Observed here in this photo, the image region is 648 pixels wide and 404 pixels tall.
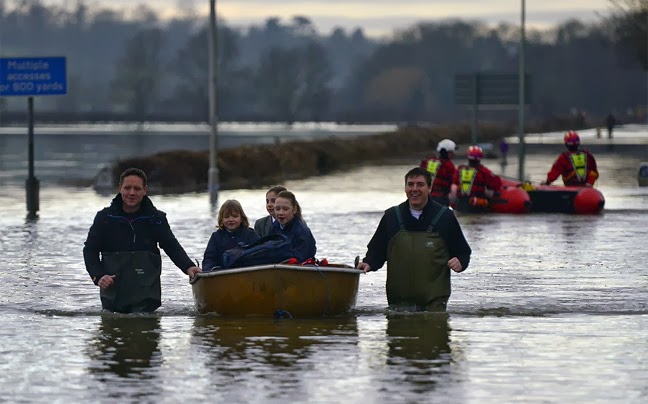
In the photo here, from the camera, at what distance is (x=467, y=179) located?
32.9 meters

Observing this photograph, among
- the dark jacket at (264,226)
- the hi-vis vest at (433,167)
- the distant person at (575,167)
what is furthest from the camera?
the distant person at (575,167)

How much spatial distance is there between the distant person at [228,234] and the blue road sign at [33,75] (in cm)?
2099

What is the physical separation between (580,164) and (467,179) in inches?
92.6

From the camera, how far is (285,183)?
49344mm

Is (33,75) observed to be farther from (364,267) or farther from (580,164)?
(364,267)

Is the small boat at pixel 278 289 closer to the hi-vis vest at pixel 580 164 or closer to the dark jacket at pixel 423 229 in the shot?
the dark jacket at pixel 423 229

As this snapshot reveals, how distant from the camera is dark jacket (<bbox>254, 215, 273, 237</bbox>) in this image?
54.9 feet

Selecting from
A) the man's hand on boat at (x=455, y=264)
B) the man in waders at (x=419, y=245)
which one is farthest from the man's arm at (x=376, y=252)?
the man's hand on boat at (x=455, y=264)

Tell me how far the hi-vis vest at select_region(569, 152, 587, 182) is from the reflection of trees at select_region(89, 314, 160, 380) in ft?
59.1

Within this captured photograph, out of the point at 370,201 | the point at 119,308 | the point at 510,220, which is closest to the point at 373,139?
the point at 370,201

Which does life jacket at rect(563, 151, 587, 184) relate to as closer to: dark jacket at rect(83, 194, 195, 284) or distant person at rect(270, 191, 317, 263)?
distant person at rect(270, 191, 317, 263)

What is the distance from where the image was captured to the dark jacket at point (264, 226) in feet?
54.9

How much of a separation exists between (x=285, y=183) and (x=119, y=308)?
108 ft

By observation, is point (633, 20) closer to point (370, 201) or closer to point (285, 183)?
point (285, 183)
